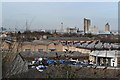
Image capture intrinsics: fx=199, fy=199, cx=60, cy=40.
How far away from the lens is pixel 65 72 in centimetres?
212

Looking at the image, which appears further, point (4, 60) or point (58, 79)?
point (58, 79)

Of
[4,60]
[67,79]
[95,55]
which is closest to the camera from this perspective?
[4,60]

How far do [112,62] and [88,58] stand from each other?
1584mm

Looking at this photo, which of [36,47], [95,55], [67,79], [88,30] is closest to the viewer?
[67,79]

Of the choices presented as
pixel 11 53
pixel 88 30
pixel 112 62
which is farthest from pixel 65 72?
pixel 88 30

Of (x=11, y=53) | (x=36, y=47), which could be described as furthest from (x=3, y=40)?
(x=36, y=47)

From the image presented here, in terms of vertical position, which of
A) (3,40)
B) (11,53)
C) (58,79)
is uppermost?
(3,40)

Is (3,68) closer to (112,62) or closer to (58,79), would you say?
(58,79)

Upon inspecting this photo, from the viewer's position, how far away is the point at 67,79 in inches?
81.7

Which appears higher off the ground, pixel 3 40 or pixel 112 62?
pixel 3 40

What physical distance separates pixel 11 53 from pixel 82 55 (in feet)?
29.5

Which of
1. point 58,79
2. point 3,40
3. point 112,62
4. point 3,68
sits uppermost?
point 3,40

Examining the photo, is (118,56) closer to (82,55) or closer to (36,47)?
(82,55)

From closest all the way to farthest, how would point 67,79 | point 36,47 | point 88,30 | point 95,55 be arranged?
1. point 67,79
2. point 95,55
3. point 36,47
4. point 88,30
